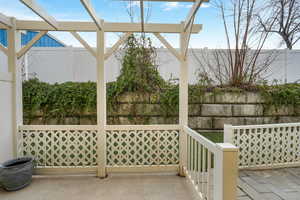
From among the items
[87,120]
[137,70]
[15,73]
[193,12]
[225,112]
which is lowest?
[87,120]

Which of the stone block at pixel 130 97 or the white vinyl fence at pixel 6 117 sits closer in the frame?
the white vinyl fence at pixel 6 117

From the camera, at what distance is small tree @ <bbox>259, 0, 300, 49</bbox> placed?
4234mm

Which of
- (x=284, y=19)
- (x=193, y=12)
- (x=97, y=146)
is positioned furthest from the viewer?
(x=284, y=19)

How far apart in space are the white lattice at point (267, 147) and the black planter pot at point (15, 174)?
3.43m

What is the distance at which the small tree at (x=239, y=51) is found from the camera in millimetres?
4105

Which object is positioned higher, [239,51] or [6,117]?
[239,51]

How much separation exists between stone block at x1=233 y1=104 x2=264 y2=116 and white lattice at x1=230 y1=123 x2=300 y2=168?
686 mm

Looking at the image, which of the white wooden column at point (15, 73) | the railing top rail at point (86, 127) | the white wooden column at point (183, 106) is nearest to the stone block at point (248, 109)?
the white wooden column at point (183, 106)

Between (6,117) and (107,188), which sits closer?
(107,188)

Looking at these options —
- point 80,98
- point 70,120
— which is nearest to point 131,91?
point 80,98

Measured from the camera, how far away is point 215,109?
3.77 meters

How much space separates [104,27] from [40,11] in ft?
2.89

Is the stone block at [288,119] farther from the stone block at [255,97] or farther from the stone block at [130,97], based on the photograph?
the stone block at [130,97]

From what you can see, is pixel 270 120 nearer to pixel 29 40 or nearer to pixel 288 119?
pixel 288 119
